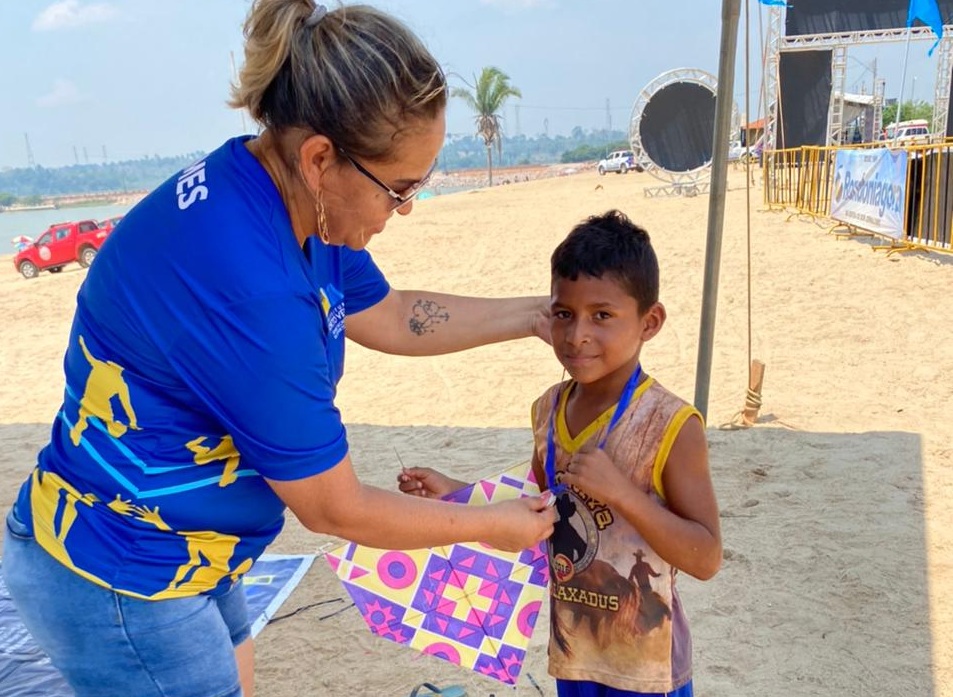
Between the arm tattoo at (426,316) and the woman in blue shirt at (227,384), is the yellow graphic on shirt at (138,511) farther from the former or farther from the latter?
the arm tattoo at (426,316)

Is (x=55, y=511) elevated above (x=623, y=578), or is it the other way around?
(x=55, y=511)

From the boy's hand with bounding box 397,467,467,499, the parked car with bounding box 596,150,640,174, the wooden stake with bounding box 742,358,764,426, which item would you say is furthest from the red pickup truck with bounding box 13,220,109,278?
the parked car with bounding box 596,150,640,174

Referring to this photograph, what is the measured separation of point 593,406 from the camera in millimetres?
1847

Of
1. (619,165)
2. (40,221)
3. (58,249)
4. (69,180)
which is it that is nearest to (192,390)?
(58,249)

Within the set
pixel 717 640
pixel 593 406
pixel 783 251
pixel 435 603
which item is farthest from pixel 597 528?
pixel 783 251

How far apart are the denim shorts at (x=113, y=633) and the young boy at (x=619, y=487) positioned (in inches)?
33.7

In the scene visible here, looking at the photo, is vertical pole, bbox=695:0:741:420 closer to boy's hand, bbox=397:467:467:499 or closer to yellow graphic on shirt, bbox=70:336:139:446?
boy's hand, bbox=397:467:467:499

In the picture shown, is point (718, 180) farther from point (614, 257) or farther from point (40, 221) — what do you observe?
point (40, 221)

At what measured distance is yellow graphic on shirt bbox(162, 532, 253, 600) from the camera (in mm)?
1513

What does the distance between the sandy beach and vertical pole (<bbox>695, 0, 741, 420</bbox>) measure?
3.32 feet

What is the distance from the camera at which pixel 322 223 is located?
1461 millimetres

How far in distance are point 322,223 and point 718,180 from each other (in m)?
2.71

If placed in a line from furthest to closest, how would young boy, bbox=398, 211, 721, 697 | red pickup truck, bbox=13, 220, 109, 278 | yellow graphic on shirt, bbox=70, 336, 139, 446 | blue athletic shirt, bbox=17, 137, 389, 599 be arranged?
red pickup truck, bbox=13, 220, 109, 278
young boy, bbox=398, 211, 721, 697
yellow graphic on shirt, bbox=70, 336, 139, 446
blue athletic shirt, bbox=17, 137, 389, 599

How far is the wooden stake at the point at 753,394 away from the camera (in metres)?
5.52
